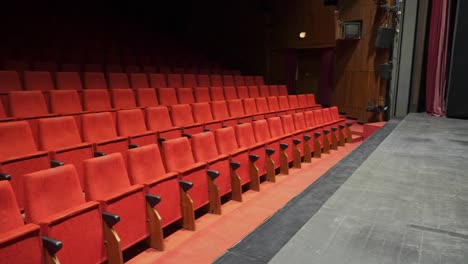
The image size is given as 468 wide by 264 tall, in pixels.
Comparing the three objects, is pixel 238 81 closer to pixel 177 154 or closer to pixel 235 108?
pixel 235 108

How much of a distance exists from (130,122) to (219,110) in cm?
29

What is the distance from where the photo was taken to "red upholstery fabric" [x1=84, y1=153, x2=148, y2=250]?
418mm

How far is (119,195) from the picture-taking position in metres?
0.42

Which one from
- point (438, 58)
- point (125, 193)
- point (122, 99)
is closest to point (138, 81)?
point (122, 99)

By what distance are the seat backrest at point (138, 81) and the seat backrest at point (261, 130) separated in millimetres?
353

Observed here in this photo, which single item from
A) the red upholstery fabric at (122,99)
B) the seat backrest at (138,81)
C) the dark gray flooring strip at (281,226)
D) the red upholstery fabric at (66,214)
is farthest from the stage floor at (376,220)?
the seat backrest at (138,81)

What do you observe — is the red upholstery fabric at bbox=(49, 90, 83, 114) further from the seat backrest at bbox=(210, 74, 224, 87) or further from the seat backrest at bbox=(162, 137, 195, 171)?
the seat backrest at bbox=(210, 74, 224, 87)

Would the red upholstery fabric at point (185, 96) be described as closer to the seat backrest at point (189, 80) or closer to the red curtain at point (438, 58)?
the seat backrest at point (189, 80)

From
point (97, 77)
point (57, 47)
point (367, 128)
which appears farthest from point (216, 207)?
point (57, 47)

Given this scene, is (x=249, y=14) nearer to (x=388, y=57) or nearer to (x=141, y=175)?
(x=388, y=57)

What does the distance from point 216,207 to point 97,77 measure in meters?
0.50

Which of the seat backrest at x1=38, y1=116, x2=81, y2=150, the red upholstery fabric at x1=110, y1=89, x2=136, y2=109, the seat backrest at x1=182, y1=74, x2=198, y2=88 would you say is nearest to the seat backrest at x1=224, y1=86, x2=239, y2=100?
the seat backrest at x1=182, y1=74, x2=198, y2=88

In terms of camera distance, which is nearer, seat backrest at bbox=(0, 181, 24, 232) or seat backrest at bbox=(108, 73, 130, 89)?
seat backrest at bbox=(0, 181, 24, 232)

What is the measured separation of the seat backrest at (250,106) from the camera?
1041 millimetres
